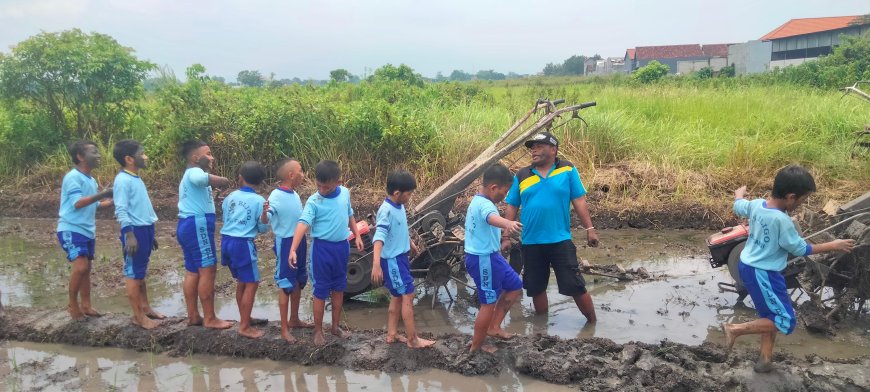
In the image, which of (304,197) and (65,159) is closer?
(304,197)

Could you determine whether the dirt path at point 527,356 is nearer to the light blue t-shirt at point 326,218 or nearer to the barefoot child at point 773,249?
the barefoot child at point 773,249

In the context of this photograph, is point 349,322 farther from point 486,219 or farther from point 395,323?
point 486,219

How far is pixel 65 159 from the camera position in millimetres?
11891

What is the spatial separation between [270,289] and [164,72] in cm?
711

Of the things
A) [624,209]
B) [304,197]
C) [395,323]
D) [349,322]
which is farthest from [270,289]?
[624,209]

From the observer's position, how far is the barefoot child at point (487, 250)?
4332mm

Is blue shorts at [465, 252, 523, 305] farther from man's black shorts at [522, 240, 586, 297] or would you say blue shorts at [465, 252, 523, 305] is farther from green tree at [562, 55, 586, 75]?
green tree at [562, 55, 586, 75]

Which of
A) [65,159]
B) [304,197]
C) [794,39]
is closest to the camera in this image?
[304,197]

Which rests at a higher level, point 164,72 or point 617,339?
point 164,72

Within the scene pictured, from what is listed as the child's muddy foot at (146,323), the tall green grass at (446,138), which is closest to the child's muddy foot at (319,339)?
the child's muddy foot at (146,323)

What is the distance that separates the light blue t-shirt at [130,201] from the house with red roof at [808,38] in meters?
39.2

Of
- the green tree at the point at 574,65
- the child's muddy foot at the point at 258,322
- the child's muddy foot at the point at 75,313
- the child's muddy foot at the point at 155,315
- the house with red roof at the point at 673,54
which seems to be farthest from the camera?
the green tree at the point at 574,65

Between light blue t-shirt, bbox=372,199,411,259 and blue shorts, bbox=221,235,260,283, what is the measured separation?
1.11 m

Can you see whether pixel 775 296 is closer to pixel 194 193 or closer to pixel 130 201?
pixel 194 193
